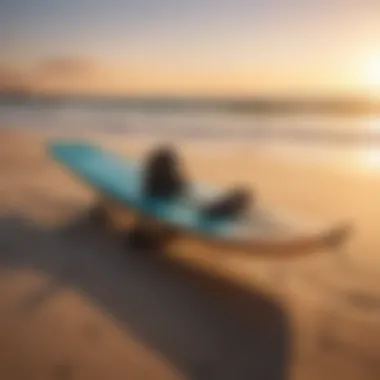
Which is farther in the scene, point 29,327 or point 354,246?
point 354,246

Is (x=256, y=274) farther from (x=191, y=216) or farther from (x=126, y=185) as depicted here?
(x=126, y=185)

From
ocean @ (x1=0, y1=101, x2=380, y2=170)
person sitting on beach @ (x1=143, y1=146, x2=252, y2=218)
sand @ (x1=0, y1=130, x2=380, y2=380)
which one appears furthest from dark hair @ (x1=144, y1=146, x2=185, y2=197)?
ocean @ (x1=0, y1=101, x2=380, y2=170)

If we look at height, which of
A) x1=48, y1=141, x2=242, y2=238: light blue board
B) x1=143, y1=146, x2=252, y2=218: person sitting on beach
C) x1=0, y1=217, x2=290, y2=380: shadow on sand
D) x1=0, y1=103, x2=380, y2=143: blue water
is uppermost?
x1=0, y1=103, x2=380, y2=143: blue water

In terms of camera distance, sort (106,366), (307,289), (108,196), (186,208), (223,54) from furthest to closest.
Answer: (223,54), (108,196), (186,208), (307,289), (106,366)

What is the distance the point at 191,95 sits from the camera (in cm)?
149

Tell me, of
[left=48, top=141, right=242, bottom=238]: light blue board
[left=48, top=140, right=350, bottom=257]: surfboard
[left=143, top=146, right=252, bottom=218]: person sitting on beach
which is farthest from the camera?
[left=143, top=146, right=252, bottom=218]: person sitting on beach

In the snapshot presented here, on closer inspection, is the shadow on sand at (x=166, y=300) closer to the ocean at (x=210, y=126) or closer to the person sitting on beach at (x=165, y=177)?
the person sitting on beach at (x=165, y=177)

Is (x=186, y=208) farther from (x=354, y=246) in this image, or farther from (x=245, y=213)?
(x=354, y=246)

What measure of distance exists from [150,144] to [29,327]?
71 centimetres

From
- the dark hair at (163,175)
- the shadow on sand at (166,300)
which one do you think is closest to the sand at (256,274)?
the shadow on sand at (166,300)

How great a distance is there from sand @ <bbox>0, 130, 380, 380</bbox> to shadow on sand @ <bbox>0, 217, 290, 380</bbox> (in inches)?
0.9

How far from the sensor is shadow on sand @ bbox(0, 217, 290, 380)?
0.83 m

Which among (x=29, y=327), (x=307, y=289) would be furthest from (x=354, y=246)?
(x=29, y=327)

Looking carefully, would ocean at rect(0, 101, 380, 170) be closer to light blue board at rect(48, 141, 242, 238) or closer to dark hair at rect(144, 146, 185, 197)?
light blue board at rect(48, 141, 242, 238)
